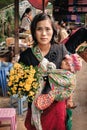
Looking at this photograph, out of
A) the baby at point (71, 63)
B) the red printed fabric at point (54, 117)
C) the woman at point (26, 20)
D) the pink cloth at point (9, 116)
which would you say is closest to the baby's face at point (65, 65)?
the baby at point (71, 63)

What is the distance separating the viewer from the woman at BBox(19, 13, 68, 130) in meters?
3.20

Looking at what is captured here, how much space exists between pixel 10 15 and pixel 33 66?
13.6 meters

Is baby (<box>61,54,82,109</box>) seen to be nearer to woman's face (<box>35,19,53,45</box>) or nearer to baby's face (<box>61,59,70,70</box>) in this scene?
baby's face (<box>61,59,70,70</box>)

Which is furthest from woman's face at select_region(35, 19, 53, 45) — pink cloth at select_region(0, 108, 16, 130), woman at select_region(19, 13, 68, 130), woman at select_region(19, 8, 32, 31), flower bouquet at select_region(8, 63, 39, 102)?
woman at select_region(19, 8, 32, 31)

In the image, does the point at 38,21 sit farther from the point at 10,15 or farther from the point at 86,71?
the point at 10,15

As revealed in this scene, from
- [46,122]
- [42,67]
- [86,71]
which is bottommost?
[86,71]

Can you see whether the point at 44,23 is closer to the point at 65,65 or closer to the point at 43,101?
the point at 65,65

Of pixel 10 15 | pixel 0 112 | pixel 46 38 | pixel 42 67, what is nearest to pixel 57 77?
pixel 42 67

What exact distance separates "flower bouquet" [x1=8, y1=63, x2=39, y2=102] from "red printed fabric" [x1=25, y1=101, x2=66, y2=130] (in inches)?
10.3

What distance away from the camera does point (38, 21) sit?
127 inches

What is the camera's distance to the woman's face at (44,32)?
3174 millimetres

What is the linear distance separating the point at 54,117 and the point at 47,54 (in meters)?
0.57

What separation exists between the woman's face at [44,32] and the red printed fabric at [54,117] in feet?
Answer: 1.88

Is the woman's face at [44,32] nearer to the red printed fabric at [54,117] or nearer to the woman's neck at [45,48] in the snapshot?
the woman's neck at [45,48]
